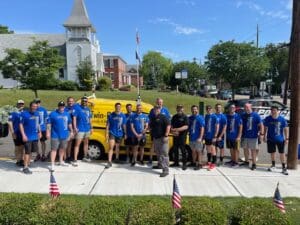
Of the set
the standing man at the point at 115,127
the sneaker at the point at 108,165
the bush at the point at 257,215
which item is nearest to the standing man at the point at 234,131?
the standing man at the point at 115,127

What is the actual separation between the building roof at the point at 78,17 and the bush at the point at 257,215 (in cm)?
5840

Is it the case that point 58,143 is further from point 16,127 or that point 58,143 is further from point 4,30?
point 4,30

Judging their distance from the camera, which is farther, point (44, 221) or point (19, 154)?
point (19, 154)

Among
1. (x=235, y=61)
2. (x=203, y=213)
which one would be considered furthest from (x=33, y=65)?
(x=203, y=213)

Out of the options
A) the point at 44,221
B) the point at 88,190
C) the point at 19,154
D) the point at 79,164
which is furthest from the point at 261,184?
the point at 19,154

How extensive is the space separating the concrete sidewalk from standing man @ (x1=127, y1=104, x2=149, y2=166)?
0.51 m

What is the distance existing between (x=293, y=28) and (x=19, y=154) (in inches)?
297

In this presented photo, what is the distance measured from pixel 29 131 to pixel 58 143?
0.74 metres

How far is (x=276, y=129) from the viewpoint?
909cm

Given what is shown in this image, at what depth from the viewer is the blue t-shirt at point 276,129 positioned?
905 centimetres

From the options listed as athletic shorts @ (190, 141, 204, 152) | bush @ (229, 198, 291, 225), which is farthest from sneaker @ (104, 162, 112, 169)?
bush @ (229, 198, 291, 225)

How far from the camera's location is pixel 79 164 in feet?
30.8

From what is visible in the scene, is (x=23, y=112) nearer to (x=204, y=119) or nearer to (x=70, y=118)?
(x=70, y=118)

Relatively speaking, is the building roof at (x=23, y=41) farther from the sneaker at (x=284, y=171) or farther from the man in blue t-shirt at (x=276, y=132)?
the sneaker at (x=284, y=171)
